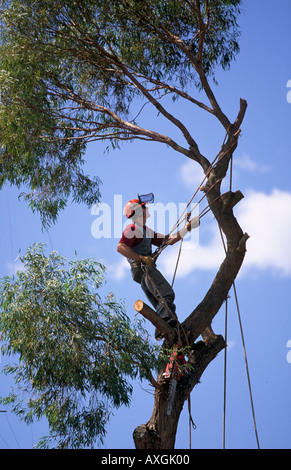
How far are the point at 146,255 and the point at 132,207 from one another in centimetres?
35

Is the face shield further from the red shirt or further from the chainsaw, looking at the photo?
the chainsaw

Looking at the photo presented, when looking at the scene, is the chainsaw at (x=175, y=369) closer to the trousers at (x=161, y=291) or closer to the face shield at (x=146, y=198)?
the trousers at (x=161, y=291)

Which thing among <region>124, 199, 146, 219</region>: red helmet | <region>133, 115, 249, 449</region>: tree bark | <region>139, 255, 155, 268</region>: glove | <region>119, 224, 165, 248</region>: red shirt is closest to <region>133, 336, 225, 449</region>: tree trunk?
<region>133, 115, 249, 449</region>: tree bark

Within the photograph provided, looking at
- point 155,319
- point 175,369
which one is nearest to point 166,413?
point 175,369

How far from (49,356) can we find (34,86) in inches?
82.3

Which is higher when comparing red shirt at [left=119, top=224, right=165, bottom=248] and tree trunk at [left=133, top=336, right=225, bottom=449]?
red shirt at [left=119, top=224, right=165, bottom=248]

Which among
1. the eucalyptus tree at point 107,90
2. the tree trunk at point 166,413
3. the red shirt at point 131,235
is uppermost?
the eucalyptus tree at point 107,90

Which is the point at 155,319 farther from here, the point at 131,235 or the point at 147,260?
the point at 131,235

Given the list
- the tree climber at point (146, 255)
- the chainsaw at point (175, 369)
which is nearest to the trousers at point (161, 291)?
the tree climber at point (146, 255)

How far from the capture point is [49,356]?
13.9ft

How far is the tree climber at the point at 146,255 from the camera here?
430 centimetres

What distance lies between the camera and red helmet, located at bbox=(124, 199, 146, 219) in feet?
14.6
